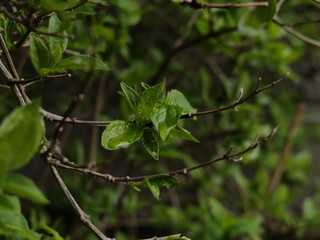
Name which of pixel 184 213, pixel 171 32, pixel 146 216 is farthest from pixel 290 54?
pixel 146 216

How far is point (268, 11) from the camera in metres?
0.87

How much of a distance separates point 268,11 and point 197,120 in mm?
982

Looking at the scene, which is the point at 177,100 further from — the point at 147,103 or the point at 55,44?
the point at 55,44

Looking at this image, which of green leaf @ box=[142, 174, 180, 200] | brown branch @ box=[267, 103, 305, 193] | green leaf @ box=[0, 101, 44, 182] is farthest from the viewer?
brown branch @ box=[267, 103, 305, 193]

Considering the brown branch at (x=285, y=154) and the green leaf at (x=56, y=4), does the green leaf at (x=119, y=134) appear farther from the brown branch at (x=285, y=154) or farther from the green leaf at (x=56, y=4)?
the brown branch at (x=285, y=154)

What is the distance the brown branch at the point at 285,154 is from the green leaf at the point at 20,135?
152cm

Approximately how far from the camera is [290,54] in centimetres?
160

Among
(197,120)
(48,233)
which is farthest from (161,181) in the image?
(197,120)

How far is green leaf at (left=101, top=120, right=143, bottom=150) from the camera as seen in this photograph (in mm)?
704

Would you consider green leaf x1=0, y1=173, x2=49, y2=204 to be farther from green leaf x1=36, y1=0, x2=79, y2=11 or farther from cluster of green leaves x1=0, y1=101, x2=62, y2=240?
green leaf x1=36, y1=0, x2=79, y2=11

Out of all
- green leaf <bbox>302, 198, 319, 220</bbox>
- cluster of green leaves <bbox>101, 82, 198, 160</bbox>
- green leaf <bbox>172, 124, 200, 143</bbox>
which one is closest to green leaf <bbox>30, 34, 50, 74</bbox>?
cluster of green leaves <bbox>101, 82, 198, 160</bbox>

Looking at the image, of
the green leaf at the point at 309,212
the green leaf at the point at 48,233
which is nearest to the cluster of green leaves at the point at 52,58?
the green leaf at the point at 48,233

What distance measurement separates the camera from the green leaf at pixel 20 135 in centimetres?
45

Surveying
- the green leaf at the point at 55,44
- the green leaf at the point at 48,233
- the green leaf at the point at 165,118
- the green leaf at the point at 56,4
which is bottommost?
the green leaf at the point at 48,233
